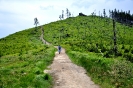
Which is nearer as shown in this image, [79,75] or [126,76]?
[126,76]

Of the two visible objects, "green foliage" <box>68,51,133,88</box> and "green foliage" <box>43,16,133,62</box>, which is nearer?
"green foliage" <box>68,51,133,88</box>

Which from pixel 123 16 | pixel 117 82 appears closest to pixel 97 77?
pixel 117 82

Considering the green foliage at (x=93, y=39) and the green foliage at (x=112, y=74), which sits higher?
the green foliage at (x=93, y=39)

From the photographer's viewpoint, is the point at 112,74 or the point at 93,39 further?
the point at 93,39

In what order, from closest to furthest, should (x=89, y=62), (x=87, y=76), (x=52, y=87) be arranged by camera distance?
(x=52, y=87), (x=87, y=76), (x=89, y=62)

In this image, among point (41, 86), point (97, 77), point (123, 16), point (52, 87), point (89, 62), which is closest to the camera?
point (41, 86)

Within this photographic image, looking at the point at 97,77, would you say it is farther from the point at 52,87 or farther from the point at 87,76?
the point at 52,87

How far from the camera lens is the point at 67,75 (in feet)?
77.0

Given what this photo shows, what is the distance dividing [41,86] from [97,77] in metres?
5.97

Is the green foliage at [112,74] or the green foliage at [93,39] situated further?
the green foliage at [93,39]

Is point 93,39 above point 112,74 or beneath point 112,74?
above

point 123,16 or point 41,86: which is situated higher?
point 123,16

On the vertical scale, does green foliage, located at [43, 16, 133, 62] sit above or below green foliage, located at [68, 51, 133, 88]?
above

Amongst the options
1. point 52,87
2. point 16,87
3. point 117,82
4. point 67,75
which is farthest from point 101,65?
point 16,87
